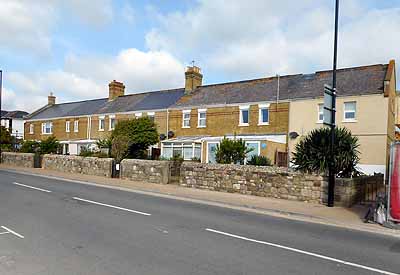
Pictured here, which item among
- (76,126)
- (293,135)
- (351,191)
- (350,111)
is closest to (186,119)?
(293,135)

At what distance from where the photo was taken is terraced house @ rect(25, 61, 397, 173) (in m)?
26.7

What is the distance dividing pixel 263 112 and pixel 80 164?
15.6 m

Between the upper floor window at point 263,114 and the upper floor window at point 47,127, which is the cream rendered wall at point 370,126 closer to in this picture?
the upper floor window at point 263,114

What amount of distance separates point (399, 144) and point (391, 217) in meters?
2.07

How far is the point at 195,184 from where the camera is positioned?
19.2m

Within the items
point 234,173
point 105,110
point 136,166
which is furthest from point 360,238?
point 105,110

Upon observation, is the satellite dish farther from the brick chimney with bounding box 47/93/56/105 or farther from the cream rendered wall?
the brick chimney with bounding box 47/93/56/105

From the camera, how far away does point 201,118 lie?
1409 inches

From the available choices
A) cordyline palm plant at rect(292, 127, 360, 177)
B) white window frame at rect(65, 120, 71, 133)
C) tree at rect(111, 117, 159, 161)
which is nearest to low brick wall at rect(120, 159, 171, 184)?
tree at rect(111, 117, 159, 161)

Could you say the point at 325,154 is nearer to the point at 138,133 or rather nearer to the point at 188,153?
the point at 188,153

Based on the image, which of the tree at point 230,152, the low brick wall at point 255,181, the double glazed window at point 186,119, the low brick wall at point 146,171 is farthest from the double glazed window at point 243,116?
the low brick wall at point 255,181

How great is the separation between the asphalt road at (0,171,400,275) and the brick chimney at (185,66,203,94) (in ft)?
96.4

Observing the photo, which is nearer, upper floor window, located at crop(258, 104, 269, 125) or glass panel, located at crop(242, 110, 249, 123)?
upper floor window, located at crop(258, 104, 269, 125)

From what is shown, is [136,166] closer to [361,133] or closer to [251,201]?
[251,201]
